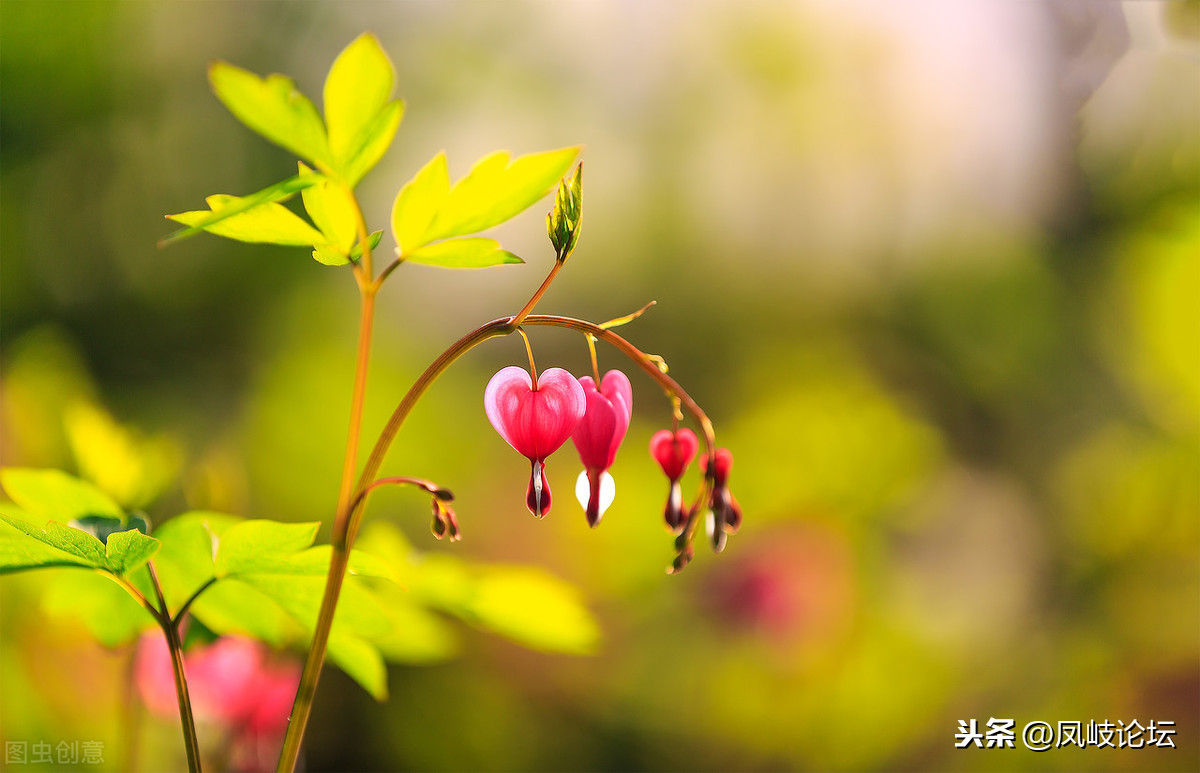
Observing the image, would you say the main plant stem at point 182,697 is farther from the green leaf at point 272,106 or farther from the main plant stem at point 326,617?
the green leaf at point 272,106

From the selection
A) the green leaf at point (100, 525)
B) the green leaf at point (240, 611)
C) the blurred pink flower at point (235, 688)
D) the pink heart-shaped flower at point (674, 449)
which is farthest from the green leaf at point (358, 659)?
the blurred pink flower at point (235, 688)

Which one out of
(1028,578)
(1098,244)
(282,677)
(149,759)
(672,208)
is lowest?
(149,759)

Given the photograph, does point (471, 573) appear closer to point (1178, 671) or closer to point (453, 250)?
point (453, 250)

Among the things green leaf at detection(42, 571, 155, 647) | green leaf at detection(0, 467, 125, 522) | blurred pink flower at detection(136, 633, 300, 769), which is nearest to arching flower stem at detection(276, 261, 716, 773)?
green leaf at detection(0, 467, 125, 522)

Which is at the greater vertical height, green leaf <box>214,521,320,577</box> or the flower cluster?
the flower cluster

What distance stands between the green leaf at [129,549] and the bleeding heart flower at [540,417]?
0.72ft

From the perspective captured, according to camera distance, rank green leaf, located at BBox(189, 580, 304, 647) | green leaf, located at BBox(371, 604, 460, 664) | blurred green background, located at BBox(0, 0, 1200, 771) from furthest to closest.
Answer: blurred green background, located at BBox(0, 0, 1200, 771), green leaf, located at BBox(371, 604, 460, 664), green leaf, located at BBox(189, 580, 304, 647)

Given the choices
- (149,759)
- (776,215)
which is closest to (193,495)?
(149,759)

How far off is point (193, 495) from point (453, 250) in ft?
1.87

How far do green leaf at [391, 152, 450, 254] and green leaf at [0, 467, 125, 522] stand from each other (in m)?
0.32

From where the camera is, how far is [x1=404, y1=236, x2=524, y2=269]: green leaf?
0.44 m

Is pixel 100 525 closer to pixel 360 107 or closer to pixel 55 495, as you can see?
pixel 55 495

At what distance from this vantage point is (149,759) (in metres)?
1.42

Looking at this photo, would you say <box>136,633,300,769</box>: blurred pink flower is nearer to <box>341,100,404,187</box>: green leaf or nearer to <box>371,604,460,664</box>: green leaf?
<box>371,604,460,664</box>: green leaf
